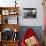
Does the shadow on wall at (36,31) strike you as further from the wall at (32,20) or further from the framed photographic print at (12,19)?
the framed photographic print at (12,19)

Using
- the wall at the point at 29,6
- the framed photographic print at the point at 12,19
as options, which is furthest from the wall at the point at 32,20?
the framed photographic print at the point at 12,19

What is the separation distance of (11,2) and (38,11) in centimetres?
87

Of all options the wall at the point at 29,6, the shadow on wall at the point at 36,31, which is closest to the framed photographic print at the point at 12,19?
the wall at the point at 29,6

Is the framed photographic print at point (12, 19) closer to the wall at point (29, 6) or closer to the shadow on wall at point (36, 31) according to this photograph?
the wall at point (29, 6)

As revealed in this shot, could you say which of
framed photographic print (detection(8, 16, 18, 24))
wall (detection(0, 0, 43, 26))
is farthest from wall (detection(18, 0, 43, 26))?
framed photographic print (detection(8, 16, 18, 24))

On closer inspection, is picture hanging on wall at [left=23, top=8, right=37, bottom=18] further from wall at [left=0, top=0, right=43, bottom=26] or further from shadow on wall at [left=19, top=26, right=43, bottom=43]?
shadow on wall at [left=19, top=26, right=43, bottom=43]

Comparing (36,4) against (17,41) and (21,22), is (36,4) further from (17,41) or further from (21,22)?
(17,41)

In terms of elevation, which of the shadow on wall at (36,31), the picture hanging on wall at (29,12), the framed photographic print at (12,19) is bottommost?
the shadow on wall at (36,31)

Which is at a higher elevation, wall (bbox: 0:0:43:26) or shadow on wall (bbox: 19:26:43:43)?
wall (bbox: 0:0:43:26)

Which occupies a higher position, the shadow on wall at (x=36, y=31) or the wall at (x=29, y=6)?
the wall at (x=29, y=6)

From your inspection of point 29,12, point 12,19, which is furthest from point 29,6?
point 12,19

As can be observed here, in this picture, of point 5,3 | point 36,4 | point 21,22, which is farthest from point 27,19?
point 5,3

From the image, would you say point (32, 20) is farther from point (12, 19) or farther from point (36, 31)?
point (12, 19)

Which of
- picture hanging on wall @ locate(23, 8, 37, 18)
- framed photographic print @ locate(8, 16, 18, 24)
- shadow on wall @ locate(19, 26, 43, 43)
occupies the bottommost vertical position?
shadow on wall @ locate(19, 26, 43, 43)
